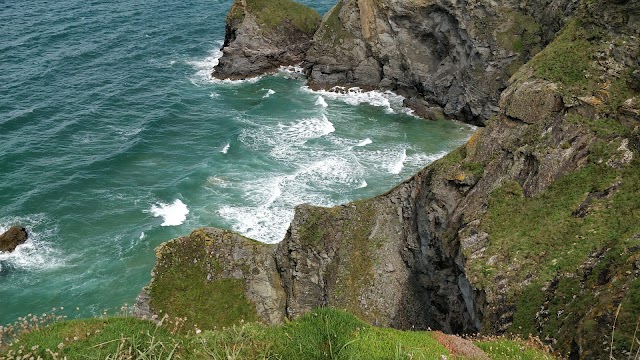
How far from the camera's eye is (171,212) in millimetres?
55719

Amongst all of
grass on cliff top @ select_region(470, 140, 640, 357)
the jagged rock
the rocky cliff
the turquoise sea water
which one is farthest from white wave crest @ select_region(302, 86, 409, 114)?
grass on cliff top @ select_region(470, 140, 640, 357)

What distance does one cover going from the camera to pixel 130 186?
60438 mm

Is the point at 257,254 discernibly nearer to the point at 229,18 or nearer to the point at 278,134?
the point at 278,134

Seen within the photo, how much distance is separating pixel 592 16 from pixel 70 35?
298 feet

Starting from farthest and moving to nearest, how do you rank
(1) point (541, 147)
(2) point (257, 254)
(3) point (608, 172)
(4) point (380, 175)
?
(4) point (380, 175), (2) point (257, 254), (1) point (541, 147), (3) point (608, 172)

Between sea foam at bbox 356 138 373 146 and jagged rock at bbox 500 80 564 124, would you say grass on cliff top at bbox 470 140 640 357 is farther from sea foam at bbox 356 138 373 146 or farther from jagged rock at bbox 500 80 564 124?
sea foam at bbox 356 138 373 146

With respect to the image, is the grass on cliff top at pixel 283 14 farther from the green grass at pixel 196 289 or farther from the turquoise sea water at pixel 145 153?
the green grass at pixel 196 289

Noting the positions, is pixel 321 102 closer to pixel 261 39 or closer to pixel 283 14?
pixel 261 39

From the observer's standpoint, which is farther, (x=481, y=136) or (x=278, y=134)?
(x=278, y=134)

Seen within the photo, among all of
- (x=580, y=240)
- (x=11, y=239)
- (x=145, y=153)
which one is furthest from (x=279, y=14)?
(x=580, y=240)

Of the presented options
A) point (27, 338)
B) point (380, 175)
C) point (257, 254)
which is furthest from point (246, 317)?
point (380, 175)

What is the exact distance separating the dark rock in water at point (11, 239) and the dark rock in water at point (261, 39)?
44.9 m

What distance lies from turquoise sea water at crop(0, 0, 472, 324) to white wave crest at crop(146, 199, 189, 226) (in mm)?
185

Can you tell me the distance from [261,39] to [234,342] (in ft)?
258
